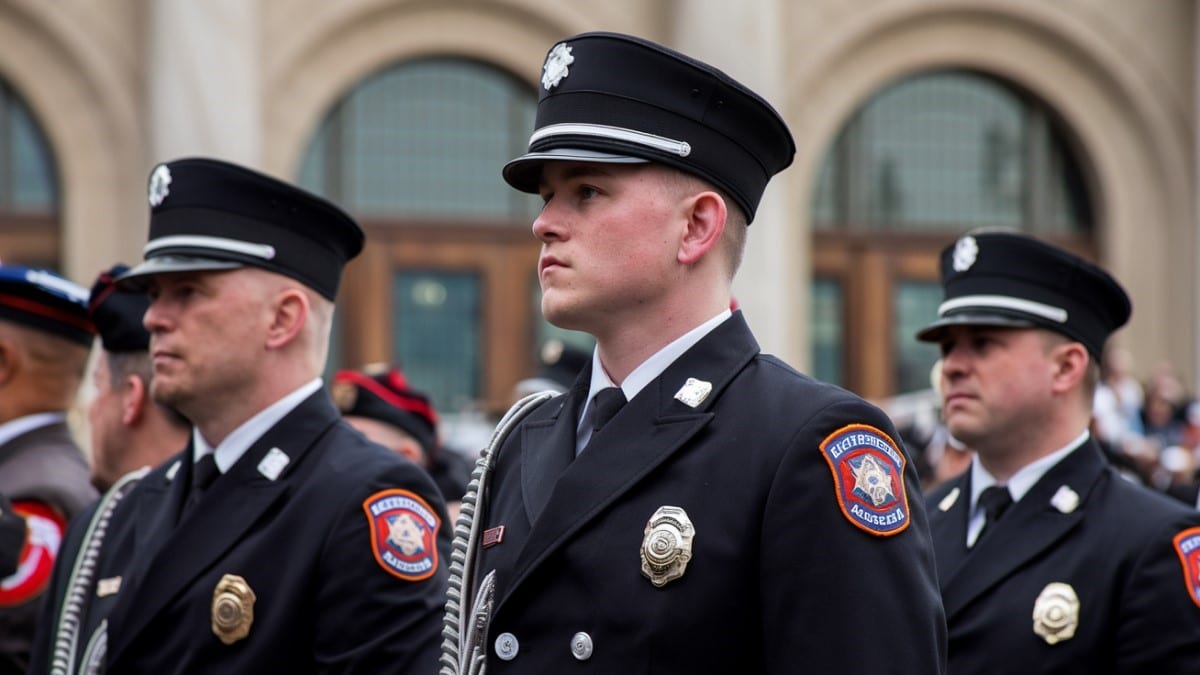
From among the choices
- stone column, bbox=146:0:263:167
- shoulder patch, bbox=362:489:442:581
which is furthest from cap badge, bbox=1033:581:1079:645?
stone column, bbox=146:0:263:167

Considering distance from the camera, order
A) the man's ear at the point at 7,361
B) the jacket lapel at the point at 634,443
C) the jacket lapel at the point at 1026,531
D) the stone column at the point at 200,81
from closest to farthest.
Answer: the jacket lapel at the point at 634,443
the jacket lapel at the point at 1026,531
the man's ear at the point at 7,361
the stone column at the point at 200,81

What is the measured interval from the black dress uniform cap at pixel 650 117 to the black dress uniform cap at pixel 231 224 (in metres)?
1.31

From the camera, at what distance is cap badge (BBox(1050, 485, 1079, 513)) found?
177 inches

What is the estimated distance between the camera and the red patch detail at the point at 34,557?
4988 millimetres

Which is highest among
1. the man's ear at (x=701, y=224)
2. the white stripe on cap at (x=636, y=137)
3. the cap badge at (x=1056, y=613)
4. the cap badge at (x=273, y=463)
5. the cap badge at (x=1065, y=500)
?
the white stripe on cap at (x=636, y=137)

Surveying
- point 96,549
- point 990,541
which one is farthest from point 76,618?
point 990,541

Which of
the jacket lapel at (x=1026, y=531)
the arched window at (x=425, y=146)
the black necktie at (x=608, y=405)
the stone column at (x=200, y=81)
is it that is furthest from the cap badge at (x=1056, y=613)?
the arched window at (x=425, y=146)

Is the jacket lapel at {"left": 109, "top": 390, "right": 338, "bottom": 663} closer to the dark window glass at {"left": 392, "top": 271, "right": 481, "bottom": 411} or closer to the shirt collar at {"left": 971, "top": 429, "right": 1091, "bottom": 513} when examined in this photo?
the shirt collar at {"left": 971, "top": 429, "right": 1091, "bottom": 513}

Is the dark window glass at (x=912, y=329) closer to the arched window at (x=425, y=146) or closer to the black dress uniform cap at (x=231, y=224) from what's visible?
the arched window at (x=425, y=146)

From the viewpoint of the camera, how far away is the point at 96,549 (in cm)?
438

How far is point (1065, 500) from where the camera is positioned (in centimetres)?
452

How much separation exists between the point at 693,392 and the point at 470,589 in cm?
53

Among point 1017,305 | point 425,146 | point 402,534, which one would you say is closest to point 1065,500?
point 1017,305

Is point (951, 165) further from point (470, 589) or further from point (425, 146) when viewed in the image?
point (470, 589)
